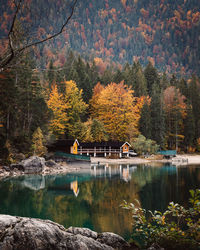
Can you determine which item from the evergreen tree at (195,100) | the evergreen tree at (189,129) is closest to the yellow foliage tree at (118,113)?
the evergreen tree at (189,129)

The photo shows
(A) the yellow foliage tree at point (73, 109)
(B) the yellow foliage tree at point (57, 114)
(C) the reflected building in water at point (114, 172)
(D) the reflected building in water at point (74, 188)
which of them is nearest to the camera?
(D) the reflected building in water at point (74, 188)

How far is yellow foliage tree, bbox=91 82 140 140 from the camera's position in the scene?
2079 inches

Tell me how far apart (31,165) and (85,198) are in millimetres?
14660

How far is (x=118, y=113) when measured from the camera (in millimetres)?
53219

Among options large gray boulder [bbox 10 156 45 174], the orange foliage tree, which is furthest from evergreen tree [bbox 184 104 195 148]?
large gray boulder [bbox 10 156 45 174]

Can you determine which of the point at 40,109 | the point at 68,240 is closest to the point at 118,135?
the point at 40,109

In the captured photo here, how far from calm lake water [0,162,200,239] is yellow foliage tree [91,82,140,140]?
2813 centimetres

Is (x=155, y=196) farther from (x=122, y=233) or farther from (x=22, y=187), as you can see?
(x=22, y=187)

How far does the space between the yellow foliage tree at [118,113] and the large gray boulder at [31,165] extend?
24.7 metres

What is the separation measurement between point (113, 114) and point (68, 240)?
47.5m

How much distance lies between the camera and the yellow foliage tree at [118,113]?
173ft

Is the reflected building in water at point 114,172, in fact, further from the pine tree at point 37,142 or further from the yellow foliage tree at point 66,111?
the yellow foliage tree at point 66,111

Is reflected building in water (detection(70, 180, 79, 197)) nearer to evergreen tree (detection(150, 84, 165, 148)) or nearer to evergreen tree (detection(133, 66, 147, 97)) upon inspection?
evergreen tree (detection(150, 84, 165, 148))

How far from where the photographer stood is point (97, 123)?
5028cm
